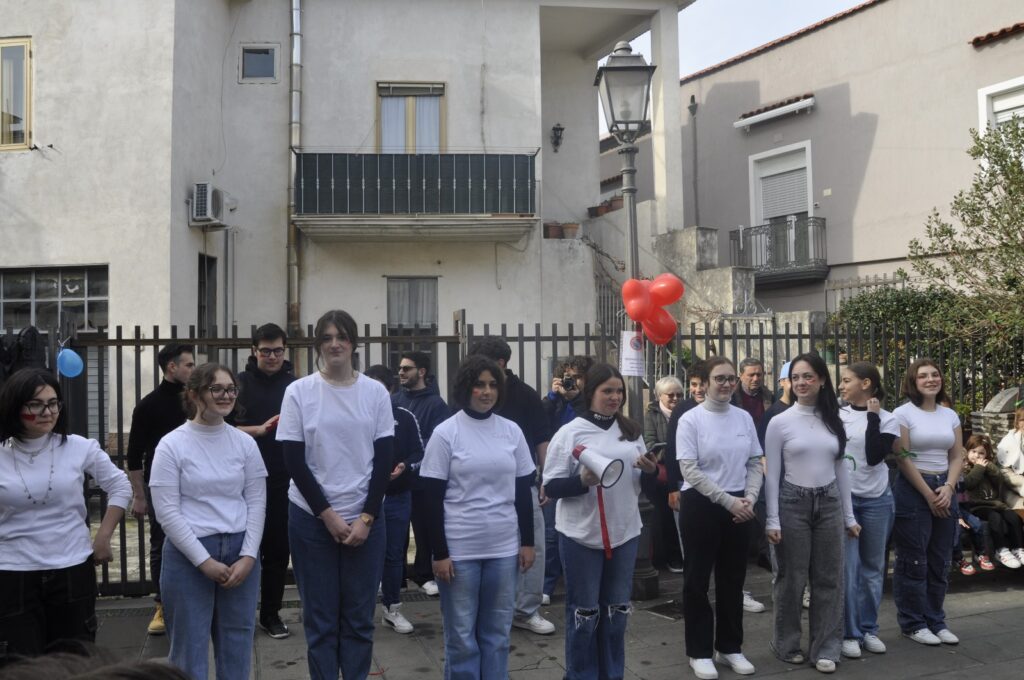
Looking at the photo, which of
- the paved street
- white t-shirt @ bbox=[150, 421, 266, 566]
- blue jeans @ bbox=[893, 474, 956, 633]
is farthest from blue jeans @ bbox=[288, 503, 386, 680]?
blue jeans @ bbox=[893, 474, 956, 633]

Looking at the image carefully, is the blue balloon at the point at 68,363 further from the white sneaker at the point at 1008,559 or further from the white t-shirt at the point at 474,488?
the white sneaker at the point at 1008,559

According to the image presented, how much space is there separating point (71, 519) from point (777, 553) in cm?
408

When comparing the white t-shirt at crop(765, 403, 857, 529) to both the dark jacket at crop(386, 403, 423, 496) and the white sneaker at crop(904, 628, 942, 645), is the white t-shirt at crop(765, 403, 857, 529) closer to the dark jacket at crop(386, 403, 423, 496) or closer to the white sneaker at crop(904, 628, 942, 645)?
the white sneaker at crop(904, 628, 942, 645)

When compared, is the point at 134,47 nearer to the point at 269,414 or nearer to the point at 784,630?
the point at 269,414

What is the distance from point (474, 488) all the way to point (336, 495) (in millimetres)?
699

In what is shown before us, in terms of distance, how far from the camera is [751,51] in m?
21.4

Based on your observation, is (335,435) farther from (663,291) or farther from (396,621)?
(663,291)

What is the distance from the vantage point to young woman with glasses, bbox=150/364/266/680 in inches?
175

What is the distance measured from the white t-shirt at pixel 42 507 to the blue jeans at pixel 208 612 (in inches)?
17.3

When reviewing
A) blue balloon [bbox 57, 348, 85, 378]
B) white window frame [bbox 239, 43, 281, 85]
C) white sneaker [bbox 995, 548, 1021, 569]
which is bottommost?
white sneaker [bbox 995, 548, 1021, 569]

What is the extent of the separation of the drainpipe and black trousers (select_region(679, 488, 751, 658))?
10474mm

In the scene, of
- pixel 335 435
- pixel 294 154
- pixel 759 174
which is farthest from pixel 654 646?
pixel 759 174

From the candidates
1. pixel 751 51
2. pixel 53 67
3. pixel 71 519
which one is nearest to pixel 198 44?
pixel 53 67

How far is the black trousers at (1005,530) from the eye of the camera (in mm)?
7711
